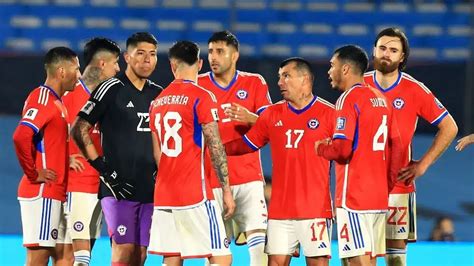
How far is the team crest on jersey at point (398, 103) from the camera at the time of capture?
7.80 meters

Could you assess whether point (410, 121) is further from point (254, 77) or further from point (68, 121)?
point (68, 121)

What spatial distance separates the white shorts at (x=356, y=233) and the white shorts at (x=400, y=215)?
0.73 m

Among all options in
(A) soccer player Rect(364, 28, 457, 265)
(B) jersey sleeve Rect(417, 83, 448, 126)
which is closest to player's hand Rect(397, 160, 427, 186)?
(A) soccer player Rect(364, 28, 457, 265)

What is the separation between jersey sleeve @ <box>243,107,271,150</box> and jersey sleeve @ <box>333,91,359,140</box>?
1.85 ft

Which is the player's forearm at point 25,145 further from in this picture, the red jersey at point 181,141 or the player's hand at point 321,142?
the player's hand at point 321,142

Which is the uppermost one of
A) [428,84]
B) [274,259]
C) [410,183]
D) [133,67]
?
[428,84]

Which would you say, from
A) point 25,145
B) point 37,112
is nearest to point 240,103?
point 37,112

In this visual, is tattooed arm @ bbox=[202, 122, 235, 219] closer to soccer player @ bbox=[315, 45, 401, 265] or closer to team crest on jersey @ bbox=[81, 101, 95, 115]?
soccer player @ bbox=[315, 45, 401, 265]

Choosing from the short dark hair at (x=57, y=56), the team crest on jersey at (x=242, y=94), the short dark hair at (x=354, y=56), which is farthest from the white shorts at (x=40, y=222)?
the short dark hair at (x=354, y=56)

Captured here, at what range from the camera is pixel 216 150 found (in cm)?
698

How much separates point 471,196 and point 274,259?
6788mm

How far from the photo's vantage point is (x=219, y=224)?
708 centimetres

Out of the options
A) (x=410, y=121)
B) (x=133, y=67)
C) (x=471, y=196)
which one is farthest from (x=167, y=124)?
(x=471, y=196)

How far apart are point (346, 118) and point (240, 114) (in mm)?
862
